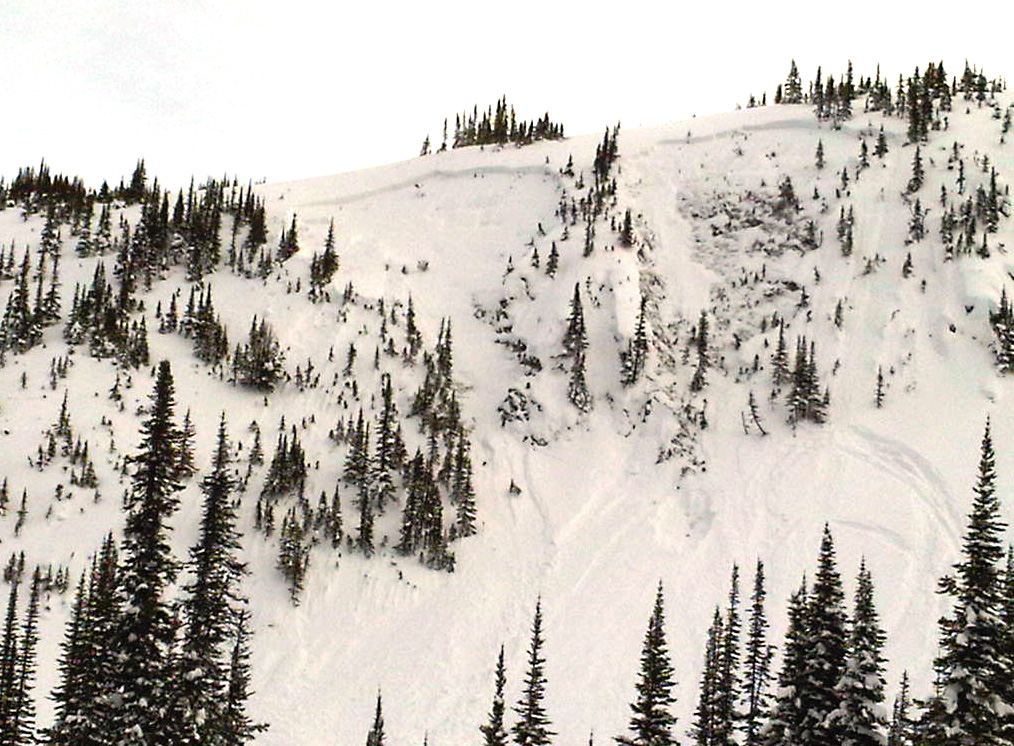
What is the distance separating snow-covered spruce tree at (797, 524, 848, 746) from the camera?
2086 centimetres

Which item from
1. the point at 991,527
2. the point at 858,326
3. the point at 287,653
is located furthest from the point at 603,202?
the point at 991,527

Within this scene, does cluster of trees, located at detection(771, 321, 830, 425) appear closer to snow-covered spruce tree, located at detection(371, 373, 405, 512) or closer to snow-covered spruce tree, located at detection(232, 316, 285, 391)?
snow-covered spruce tree, located at detection(371, 373, 405, 512)

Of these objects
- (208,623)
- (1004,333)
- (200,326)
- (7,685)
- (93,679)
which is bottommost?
(7,685)

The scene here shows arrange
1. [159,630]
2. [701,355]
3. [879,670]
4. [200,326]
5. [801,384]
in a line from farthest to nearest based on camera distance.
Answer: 1. [200,326]
2. [701,355]
3. [801,384]
4. [879,670]
5. [159,630]

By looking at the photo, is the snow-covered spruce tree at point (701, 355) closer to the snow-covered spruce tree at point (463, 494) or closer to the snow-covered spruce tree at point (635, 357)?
the snow-covered spruce tree at point (635, 357)

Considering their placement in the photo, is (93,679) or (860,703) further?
(93,679)

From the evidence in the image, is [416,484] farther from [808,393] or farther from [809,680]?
[809,680]

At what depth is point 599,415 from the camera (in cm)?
8450

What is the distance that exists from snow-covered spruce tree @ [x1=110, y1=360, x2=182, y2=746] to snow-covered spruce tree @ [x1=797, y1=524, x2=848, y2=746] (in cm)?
1607

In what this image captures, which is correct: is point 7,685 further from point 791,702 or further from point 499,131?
point 499,131

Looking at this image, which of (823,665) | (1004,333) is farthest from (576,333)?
(823,665)

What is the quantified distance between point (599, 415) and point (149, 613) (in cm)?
6751

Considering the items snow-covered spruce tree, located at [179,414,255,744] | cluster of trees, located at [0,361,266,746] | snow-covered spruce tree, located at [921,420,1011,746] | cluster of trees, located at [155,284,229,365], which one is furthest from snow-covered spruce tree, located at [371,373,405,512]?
snow-covered spruce tree, located at [921,420,1011,746]

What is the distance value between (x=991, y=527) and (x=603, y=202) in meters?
93.1
